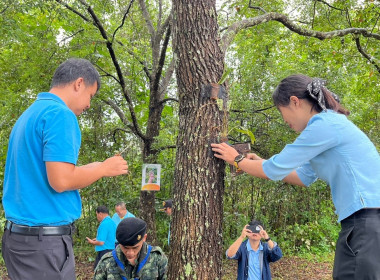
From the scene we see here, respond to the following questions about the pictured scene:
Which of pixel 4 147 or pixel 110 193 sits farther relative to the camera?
pixel 110 193

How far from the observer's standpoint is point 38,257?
1783 mm

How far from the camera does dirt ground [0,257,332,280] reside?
23.0 ft

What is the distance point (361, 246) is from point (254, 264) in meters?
2.10

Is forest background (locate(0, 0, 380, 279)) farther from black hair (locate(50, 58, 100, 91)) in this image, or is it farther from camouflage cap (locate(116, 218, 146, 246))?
black hair (locate(50, 58, 100, 91))

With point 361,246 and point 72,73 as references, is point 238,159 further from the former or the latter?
point 72,73

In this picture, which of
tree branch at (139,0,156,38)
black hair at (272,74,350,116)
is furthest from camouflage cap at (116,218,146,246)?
tree branch at (139,0,156,38)

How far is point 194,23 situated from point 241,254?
2.55m

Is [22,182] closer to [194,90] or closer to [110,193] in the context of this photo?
[194,90]

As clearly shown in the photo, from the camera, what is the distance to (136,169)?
9.23m

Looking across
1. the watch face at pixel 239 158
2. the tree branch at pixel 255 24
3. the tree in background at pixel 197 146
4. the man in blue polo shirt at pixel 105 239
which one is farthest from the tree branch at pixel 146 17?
the watch face at pixel 239 158

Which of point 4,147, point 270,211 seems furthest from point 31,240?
point 270,211

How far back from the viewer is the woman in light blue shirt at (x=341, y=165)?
78.4 inches

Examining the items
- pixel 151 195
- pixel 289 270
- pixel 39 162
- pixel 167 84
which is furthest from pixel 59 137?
pixel 289 270

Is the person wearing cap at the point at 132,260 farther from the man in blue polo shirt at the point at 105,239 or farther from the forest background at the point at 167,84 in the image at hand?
the man in blue polo shirt at the point at 105,239
